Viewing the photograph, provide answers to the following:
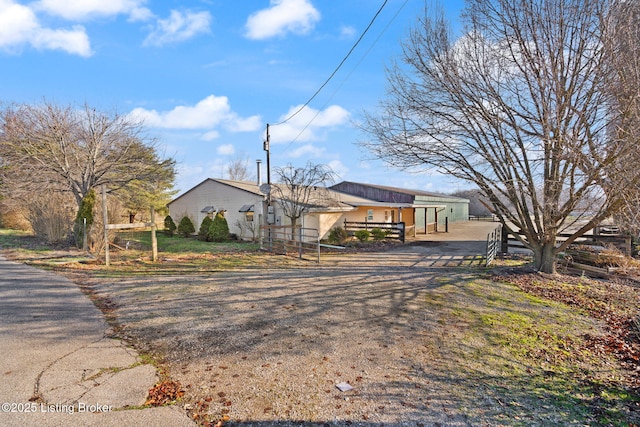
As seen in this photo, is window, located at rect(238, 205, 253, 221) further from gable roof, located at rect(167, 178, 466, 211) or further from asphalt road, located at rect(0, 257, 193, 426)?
asphalt road, located at rect(0, 257, 193, 426)

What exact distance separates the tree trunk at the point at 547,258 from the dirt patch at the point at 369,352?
205cm

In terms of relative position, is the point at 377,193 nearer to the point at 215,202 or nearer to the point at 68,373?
the point at 215,202

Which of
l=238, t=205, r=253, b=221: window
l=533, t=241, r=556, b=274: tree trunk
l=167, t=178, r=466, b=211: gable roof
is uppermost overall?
l=167, t=178, r=466, b=211: gable roof

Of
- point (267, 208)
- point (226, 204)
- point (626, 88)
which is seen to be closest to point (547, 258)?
point (626, 88)

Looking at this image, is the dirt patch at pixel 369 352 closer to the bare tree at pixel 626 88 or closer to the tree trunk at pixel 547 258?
the tree trunk at pixel 547 258

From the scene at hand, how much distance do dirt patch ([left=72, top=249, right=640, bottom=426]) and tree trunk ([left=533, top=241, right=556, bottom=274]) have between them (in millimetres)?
2047

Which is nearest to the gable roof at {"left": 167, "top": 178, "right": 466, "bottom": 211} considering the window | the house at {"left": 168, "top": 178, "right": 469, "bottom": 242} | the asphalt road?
the house at {"left": 168, "top": 178, "right": 469, "bottom": 242}

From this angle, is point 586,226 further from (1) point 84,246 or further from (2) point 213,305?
(1) point 84,246

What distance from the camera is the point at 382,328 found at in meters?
4.85

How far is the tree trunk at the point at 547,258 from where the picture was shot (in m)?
8.68

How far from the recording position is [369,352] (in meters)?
4.04

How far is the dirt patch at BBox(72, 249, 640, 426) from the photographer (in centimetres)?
295

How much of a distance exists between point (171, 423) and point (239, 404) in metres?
Result: 0.55

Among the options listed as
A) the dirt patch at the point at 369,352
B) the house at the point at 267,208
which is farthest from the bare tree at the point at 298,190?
the dirt patch at the point at 369,352
